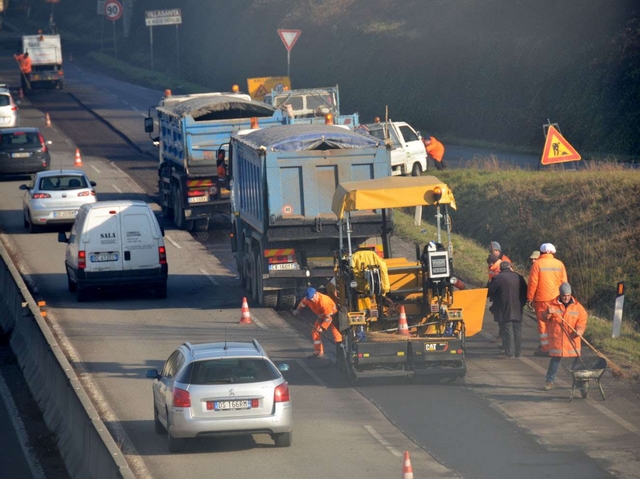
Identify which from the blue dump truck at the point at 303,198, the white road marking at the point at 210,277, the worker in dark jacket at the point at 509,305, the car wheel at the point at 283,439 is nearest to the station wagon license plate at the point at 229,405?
the car wheel at the point at 283,439

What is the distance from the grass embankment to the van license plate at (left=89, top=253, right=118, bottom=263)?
5847 mm

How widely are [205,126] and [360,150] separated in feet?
26.7

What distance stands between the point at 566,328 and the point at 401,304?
2737mm

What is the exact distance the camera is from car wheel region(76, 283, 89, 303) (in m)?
22.9

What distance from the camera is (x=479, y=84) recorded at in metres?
43.5

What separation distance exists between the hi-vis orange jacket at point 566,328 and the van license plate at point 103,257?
9818 mm

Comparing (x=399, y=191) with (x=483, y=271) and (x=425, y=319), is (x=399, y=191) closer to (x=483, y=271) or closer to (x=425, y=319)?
(x=425, y=319)

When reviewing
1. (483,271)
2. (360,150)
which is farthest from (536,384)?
(483,271)

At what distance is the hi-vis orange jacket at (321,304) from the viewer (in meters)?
17.6

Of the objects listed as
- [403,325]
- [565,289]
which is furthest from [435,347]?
[565,289]

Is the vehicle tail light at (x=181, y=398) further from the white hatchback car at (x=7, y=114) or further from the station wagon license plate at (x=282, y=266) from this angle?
the white hatchback car at (x=7, y=114)

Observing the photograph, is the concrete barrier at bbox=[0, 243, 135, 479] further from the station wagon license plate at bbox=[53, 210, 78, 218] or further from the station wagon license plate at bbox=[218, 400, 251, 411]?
the station wagon license plate at bbox=[53, 210, 78, 218]

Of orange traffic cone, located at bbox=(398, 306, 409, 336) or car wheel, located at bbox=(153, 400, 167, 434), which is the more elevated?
orange traffic cone, located at bbox=(398, 306, 409, 336)

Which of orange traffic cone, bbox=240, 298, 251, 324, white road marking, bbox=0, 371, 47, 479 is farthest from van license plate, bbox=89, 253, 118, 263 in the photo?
white road marking, bbox=0, 371, 47, 479
